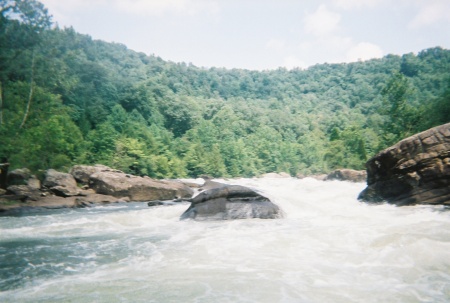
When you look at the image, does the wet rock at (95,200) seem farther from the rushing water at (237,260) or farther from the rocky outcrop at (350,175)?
the rocky outcrop at (350,175)

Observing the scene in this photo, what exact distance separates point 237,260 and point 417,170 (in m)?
10.8

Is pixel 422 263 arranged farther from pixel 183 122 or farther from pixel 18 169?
pixel 183 122

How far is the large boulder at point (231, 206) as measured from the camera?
44.2ft

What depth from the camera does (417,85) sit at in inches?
3927

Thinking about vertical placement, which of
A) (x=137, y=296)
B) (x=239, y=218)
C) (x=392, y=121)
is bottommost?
(x=137, y=296)

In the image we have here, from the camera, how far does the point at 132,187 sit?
23.1 m

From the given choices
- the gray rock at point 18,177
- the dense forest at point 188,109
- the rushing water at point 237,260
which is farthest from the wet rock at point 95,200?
the dense forest at point 188,109

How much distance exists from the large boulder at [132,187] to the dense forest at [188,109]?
599 cm

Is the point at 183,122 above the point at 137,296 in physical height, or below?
above

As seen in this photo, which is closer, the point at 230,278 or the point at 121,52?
the point at 230,278

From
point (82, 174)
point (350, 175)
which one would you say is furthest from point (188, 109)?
point (82, 174)

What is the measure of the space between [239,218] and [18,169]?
1857 centimetres

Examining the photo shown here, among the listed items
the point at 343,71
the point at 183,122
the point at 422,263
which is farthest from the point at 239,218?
the point at 343,71

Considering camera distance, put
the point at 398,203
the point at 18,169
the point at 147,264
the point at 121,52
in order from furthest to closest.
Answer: the point at 121,52, the point at 18,169, the point at 398,203, the point at 147,264
